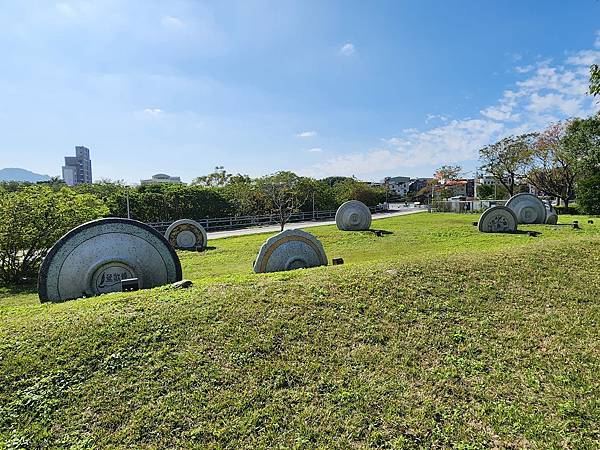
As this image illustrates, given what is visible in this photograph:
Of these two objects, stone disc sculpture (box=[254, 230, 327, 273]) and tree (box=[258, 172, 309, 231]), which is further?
tree (box=[258, 172, 309, 231])

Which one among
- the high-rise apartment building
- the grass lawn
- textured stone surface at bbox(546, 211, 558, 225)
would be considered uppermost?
the high-rise apartment building

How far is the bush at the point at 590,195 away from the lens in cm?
3350

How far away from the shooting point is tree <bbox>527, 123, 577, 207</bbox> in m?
43.7

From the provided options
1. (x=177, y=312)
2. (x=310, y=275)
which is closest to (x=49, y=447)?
(x=177, y=312)

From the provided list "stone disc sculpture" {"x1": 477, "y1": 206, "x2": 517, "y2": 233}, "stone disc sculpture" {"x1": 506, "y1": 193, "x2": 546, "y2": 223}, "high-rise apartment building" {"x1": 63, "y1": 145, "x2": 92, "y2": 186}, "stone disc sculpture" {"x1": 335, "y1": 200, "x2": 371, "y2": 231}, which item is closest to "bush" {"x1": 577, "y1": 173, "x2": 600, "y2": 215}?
"stone disc sculpture" {"x1": 506, "y1": 193, "x2": 546, "y2": 223}

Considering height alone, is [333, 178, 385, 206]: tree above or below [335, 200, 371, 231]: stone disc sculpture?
above

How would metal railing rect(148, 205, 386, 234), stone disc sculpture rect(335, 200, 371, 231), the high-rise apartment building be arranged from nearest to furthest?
stone disc sculpture rect(335, 200, 371, 231), metal railing rect(148, 205, 386, 234), the high-rise apartment building

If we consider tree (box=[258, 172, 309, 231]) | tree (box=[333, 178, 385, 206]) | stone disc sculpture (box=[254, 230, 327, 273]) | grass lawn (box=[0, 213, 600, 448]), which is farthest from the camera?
tree (box=[333, 178, 385, 206])

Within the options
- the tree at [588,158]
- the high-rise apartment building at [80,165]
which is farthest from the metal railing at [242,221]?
the high-rise apartment building at [80,165]

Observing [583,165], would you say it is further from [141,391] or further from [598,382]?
[141,391]

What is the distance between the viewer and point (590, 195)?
111 feet

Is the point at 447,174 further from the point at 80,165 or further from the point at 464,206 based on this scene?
the point at 80,165

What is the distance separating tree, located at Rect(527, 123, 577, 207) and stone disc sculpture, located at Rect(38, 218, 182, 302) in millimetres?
44292

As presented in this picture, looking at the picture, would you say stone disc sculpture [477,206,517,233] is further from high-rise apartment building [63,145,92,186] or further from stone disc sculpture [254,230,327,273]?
high-rise apartment building [63,145,92,186]
